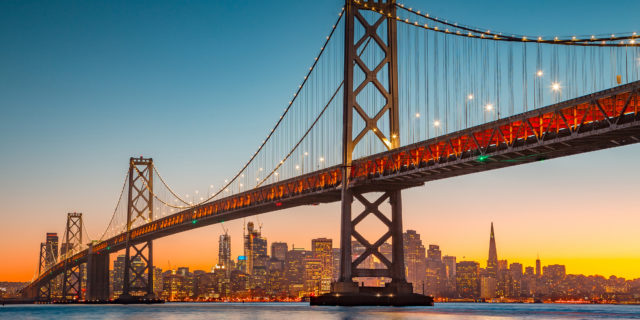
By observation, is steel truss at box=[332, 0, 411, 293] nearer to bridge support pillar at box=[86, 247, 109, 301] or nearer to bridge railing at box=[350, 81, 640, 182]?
bridge railing at box=[350, 81, 640, 182]

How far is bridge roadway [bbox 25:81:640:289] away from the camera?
34.3 m

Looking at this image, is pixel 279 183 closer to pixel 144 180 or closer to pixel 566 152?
pixel 566 152

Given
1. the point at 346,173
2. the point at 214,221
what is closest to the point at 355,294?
Answer: the point at 346,173

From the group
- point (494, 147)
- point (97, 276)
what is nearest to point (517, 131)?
point (494, 147)

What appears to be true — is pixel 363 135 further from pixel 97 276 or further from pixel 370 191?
pixel 97 276

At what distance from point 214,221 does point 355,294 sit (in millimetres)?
32183

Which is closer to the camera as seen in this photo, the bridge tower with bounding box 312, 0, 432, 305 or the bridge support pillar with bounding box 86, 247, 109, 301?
the bridge tower with bounding box 312, 0, 432, 305

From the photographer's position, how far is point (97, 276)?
385 feet

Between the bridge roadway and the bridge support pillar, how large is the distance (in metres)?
59.5

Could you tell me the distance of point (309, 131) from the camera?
204 ft

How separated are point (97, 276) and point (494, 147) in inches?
3424

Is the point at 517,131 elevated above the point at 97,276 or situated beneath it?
elevated above

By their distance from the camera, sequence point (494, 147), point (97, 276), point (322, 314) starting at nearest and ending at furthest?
1. point (494, 147)
2. point (322, 314)
3. point (97, 276)

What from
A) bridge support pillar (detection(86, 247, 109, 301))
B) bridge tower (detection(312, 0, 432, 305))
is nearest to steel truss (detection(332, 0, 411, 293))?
bridge tower (detection(312, 0, 432, 305))
